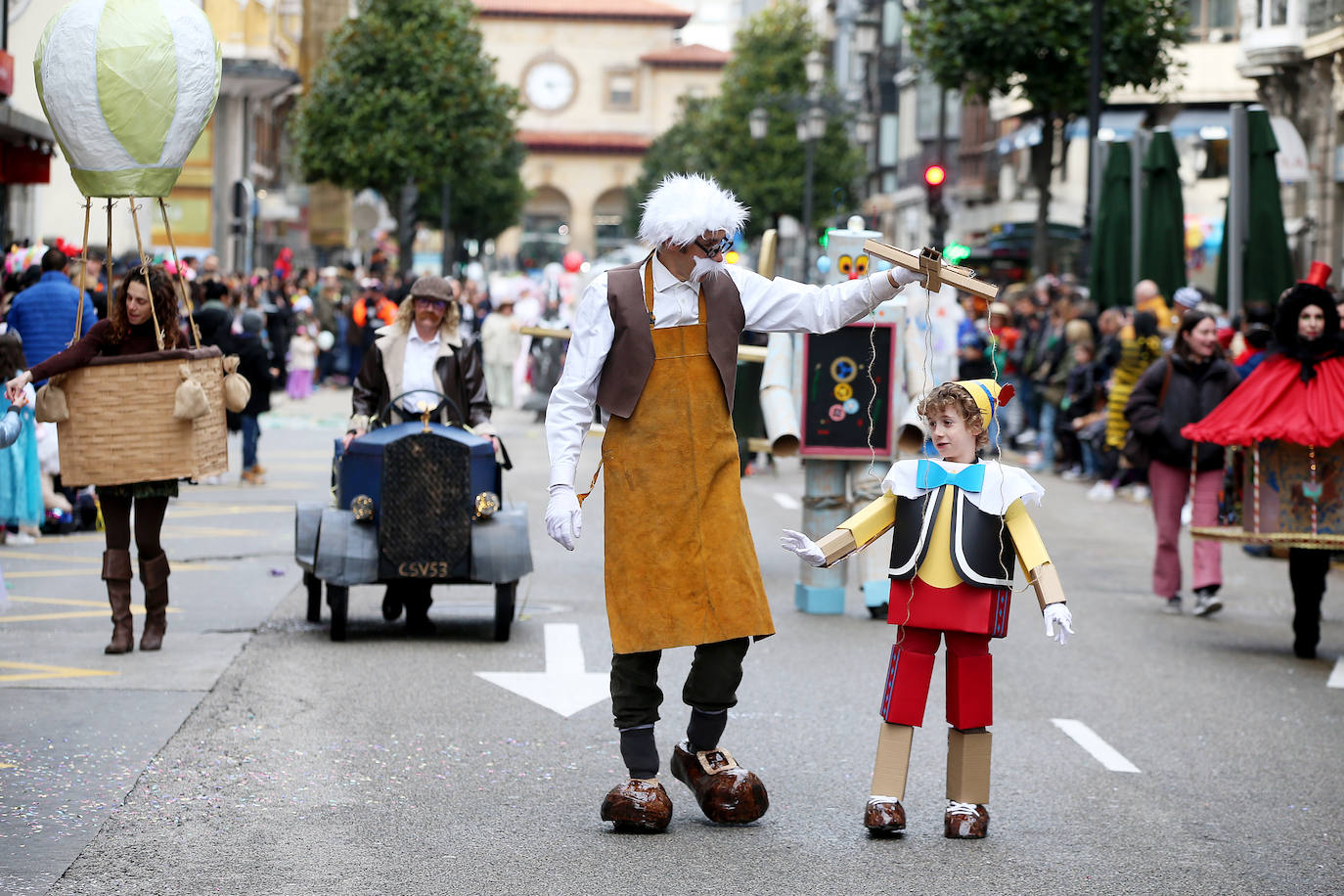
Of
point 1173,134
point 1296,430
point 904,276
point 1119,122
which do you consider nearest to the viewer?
point 904,276

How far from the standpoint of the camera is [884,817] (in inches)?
249

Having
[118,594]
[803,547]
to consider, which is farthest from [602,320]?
[118,594]

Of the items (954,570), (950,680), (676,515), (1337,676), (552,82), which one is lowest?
(1337,676)

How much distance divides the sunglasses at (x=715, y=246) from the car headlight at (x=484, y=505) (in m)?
3.74

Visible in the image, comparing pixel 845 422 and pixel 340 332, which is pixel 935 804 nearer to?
pixel 845 422

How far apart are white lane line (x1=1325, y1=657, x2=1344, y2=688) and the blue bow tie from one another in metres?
4.27

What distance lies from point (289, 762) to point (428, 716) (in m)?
1.01

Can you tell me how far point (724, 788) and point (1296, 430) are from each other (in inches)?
193

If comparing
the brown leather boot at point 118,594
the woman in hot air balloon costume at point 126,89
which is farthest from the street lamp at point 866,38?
the woman in hot air balloon costume at point 126,89

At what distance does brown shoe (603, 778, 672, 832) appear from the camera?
636 cm

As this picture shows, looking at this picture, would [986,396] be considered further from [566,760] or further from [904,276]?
[566,760]

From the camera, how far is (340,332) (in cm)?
3497

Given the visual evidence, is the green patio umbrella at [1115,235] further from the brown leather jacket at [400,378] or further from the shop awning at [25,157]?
the brown leather jacket at [400,378]

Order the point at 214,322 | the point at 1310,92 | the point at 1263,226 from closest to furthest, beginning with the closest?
the point at 214,322 < the point at 1263,226 < the point at 1310,92
